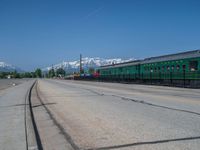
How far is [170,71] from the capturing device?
116 ft

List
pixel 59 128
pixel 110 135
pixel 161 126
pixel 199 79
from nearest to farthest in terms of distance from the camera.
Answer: pixel 110 135, pixel 161 126, pixel 59 128, pixel 199 79

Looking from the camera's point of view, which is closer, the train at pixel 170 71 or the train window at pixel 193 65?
the train window at pixel 193 65

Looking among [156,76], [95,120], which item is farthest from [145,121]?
[156,76]

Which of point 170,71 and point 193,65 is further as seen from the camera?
point 170,71

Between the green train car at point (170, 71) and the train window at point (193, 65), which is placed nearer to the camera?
the train window at point (193, 65)

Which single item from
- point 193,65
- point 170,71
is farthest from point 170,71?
point 193,65

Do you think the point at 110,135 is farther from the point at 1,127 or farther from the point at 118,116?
the point at 1,127

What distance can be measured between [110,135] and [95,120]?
2.20m

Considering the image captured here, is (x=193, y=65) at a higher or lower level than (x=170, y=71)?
higher

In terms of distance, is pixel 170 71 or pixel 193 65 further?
pixel 170 71

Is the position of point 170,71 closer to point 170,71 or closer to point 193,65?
point 170,71

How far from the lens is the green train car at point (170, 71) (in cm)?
3028

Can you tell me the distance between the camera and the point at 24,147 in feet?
19.3

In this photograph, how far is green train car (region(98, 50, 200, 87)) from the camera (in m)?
30.3
